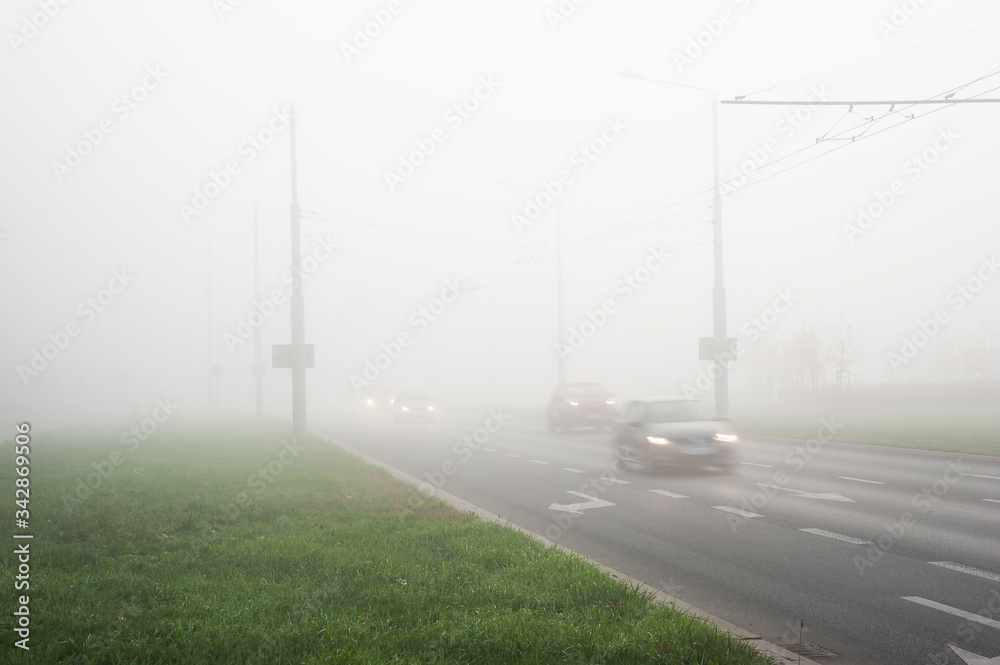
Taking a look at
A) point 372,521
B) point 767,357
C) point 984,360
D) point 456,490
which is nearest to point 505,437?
point 456,490

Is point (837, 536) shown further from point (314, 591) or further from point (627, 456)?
point (627, 456)

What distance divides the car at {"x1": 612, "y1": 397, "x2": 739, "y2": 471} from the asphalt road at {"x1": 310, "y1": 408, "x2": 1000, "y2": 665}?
0.40 metres

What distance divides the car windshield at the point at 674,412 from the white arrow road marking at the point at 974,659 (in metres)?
9.80

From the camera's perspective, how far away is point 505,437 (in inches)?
985

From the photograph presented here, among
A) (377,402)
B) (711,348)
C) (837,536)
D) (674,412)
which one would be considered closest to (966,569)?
(837,536)

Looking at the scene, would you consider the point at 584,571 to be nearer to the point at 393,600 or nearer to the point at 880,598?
the point at 393,600

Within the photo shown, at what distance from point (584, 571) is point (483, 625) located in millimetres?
1679

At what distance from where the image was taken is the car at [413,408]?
120 feet

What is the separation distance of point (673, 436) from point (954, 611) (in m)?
8.28

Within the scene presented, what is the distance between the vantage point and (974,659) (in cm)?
468

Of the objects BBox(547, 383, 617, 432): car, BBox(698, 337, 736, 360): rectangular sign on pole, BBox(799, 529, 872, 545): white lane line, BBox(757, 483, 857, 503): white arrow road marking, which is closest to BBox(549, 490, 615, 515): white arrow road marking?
BBox(757, 483, 857, 503): white arrow road marking

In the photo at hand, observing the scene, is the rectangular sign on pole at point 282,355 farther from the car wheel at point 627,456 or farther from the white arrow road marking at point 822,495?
the white arrow road marking at point 822,495

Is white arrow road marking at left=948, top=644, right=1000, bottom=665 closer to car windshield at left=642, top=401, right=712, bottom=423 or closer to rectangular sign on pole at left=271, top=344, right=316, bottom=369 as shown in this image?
car windshield at left=642, top=401, right=712, bottom=423

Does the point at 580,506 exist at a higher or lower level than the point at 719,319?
lower
